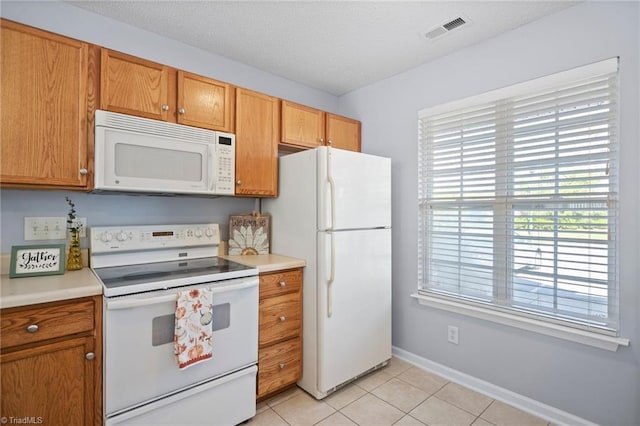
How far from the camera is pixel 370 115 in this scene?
3023mm

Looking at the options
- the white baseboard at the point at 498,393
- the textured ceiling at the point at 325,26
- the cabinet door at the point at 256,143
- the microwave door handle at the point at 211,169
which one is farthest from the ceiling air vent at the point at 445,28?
the white baseboard at the point at 498,393

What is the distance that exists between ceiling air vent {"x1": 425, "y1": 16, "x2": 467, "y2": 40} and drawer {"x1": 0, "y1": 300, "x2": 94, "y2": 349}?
2.52 m

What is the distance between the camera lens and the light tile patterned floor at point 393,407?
190cm

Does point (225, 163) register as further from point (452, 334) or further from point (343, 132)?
point (452, 334)

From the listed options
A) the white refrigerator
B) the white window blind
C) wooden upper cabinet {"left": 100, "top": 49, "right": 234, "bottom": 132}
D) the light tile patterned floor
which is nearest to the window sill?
the white window blind

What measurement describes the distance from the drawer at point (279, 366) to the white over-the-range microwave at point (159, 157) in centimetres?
111

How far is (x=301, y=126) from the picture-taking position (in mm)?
2611

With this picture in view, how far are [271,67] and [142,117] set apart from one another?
1.25m

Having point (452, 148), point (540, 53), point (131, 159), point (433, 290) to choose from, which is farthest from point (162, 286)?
point (540, 53)

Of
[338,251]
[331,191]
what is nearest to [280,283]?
[338,251]

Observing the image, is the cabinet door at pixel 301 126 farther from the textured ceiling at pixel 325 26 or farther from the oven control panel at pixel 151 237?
the oven control panel at pixel 151 237

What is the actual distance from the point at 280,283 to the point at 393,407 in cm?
108

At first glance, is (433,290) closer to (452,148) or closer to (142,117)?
(452,148)

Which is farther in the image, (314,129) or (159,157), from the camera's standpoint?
(314,129)
